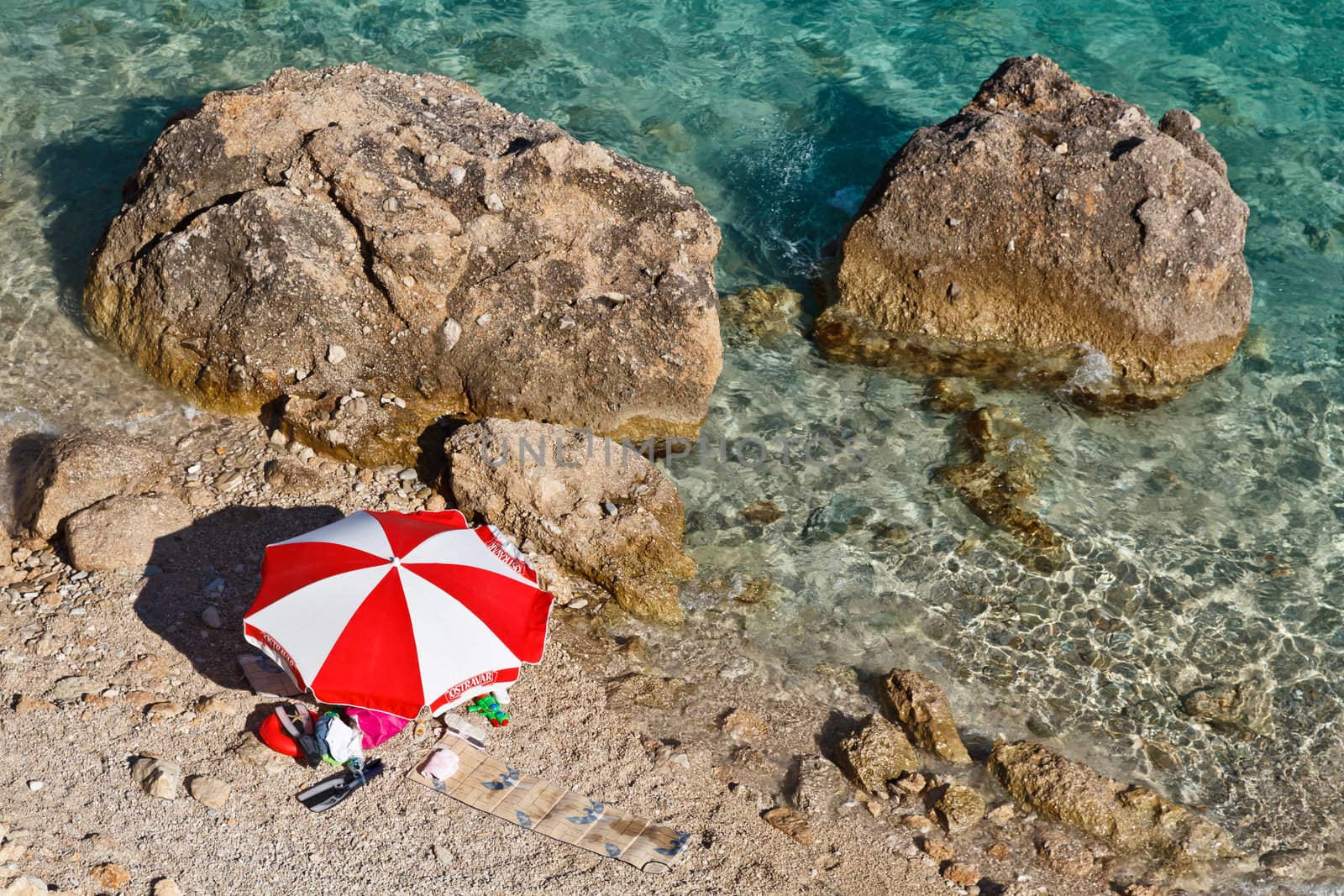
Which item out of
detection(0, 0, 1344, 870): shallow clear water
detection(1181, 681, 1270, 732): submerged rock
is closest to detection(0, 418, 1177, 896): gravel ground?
detection(0, 0, 1344, 870): shallow clear water

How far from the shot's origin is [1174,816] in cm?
794

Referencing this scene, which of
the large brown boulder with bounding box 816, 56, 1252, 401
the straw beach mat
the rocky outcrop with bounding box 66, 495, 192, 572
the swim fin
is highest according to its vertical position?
the large brown boulder with bounding box 816, 56, 1252, 401

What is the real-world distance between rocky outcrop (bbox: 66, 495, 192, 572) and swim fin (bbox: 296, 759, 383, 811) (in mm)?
2701

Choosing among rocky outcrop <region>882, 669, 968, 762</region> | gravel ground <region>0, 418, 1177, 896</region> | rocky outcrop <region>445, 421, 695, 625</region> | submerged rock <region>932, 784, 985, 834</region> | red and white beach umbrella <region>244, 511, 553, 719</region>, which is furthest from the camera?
rocky outcrop <region>445, 421, 695, 625</region>

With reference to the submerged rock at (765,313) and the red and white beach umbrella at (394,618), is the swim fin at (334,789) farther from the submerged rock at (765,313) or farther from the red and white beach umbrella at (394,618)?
the submerged rock at (765,313)

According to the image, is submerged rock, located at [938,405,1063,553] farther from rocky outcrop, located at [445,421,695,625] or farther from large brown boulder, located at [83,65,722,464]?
rocky outcrop, located at [445,421,695,625]

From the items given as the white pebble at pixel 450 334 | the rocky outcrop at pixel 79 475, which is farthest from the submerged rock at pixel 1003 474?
the rocky outcrop at pixel 79 475

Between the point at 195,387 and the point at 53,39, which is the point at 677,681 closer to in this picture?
the point at 195,387

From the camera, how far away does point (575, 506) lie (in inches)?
367

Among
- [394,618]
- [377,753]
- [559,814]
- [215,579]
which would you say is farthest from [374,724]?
[215,579]

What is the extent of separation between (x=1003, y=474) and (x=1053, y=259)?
251cm

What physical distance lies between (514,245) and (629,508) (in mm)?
2903

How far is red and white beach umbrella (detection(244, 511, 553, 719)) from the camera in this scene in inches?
274

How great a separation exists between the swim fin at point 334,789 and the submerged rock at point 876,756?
3347 millimetres
